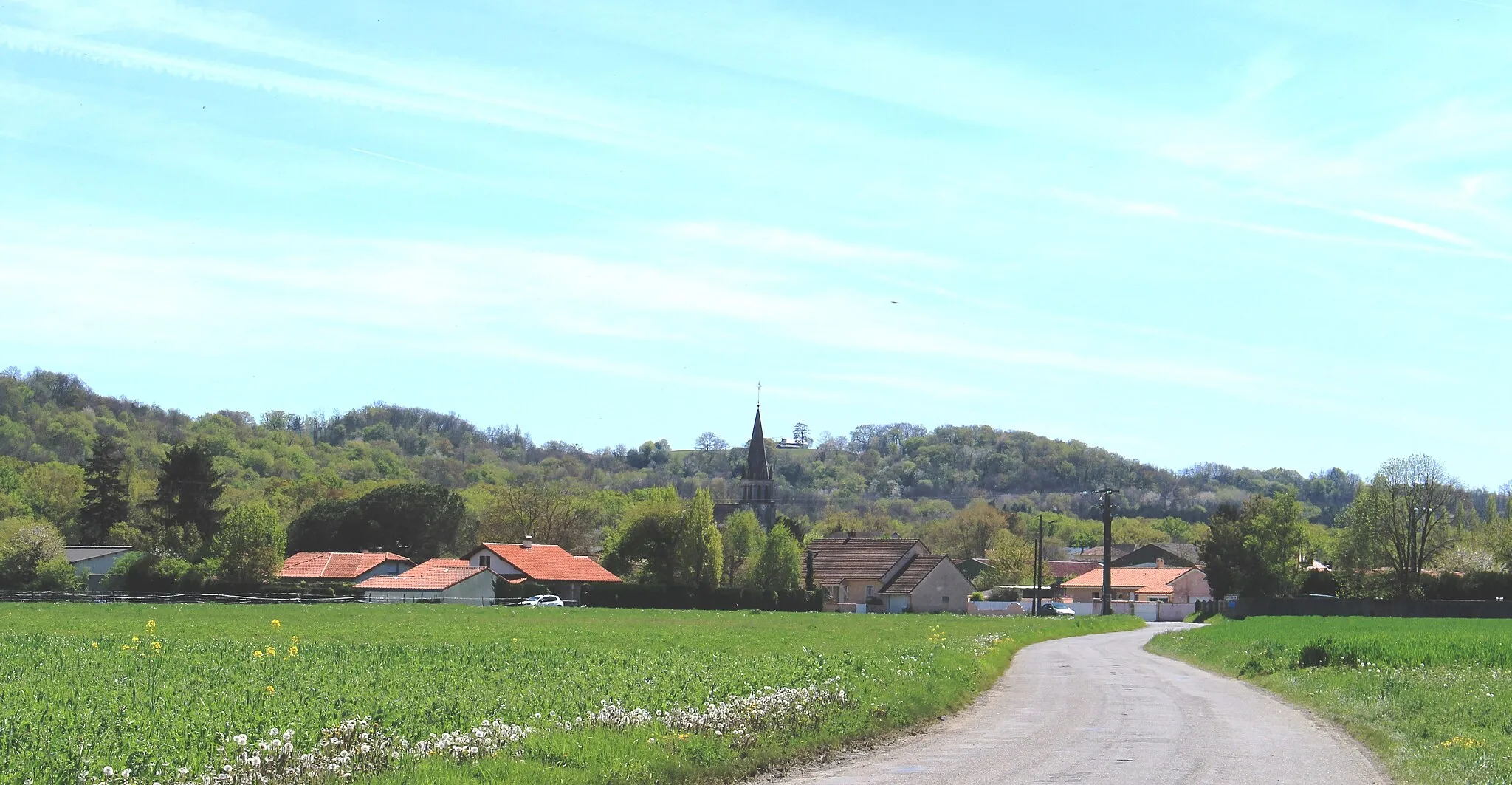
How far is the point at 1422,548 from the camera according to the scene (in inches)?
3123

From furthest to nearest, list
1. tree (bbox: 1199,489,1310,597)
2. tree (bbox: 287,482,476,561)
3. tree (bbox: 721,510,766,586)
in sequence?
tree (bbox: 287,482,476,561) → tree (bbox: 721,510,766,586) → tree (bbox: 1199,489,1310,597)

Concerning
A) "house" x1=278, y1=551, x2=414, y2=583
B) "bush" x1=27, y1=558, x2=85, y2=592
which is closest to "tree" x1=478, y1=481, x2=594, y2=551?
"house" x1=278, y1=551, x2=414, y2=583

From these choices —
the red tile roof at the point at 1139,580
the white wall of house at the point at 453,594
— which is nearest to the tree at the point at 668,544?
the white wall of house at the point at 453,594

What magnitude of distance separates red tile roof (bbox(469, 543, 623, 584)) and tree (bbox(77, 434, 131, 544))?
3172cm

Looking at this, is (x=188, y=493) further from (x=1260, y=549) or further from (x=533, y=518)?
(x=1260, y=549)

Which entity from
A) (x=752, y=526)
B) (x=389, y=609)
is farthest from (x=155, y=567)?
(x=752, y=526)

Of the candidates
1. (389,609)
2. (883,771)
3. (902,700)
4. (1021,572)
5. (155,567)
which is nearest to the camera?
(883,771)

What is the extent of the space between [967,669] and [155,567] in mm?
64187

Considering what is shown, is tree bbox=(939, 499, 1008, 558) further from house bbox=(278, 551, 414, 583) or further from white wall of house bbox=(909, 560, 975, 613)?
house bbox=(278, 551, 414, 583)

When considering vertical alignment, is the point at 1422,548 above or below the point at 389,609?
above

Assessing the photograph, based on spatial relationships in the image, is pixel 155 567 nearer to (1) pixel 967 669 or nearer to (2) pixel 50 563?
(2) pixel 50 563

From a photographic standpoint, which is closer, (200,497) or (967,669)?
(967,669)

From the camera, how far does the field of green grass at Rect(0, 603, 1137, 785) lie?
10859mm

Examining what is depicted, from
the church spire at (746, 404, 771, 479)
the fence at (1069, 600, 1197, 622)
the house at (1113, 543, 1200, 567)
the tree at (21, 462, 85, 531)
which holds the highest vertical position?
the church spire at (746, 404, 771, 479)
